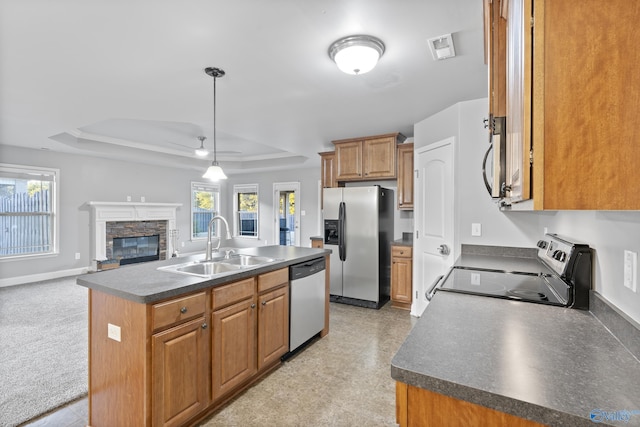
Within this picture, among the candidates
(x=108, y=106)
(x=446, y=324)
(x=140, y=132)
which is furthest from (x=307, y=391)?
(x=140, y=132)

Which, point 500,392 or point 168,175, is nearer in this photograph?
point 500,392

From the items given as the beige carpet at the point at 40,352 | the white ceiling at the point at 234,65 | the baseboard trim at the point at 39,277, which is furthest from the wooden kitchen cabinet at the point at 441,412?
the baseboard trim at the point at 39,277

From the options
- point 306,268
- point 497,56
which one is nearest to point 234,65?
point 306,268

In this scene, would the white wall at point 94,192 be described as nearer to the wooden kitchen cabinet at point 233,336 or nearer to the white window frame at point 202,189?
the white window frame at point 202,189

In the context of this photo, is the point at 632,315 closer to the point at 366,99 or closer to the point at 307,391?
the point at 307,391

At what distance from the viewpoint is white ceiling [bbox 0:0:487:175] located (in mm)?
1757

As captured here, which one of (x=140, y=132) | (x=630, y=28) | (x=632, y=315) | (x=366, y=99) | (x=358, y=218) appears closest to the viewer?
(x=630, y=28)

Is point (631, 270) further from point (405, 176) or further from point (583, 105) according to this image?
point (405, 176)

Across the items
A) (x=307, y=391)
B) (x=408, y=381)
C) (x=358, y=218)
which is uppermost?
(x=358, y=218)

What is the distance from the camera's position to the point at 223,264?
2.58 m

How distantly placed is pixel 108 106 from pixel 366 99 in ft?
9.25

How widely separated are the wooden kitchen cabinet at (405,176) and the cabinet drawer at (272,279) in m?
2.29

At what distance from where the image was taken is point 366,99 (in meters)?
3.08

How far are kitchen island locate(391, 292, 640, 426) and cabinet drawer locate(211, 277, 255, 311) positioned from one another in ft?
4.31
